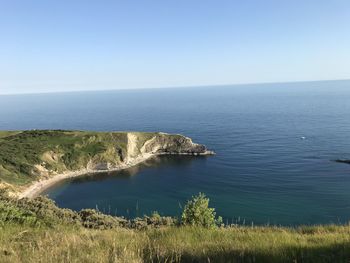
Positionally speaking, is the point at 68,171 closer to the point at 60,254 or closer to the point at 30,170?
the point at 30,170

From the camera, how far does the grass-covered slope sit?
11306 cm

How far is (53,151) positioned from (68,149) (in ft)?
18.6

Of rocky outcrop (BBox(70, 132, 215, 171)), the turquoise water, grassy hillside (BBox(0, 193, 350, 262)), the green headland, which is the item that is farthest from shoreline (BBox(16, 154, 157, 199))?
grassy hillside (BBox(0, 193, 350, 262))

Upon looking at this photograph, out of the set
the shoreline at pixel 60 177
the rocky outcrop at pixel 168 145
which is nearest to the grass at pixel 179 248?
the shoreline at pixel 60 177

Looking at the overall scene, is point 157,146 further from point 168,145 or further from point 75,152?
point 75,152

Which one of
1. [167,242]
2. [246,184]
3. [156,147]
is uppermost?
[167,242]

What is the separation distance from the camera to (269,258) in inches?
218

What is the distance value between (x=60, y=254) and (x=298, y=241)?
4496 millimetres

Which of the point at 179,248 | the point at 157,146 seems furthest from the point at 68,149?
the point at 179,248

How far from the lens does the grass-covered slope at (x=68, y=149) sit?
11306 cm

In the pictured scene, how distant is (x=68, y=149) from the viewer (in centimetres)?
13025

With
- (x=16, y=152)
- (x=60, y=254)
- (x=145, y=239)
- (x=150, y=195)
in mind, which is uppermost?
(x=60, y=254)

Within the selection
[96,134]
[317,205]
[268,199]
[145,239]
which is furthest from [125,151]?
[145,239]

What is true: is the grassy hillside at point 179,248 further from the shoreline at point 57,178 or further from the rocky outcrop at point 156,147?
the rocky outcrop at point 156,147
